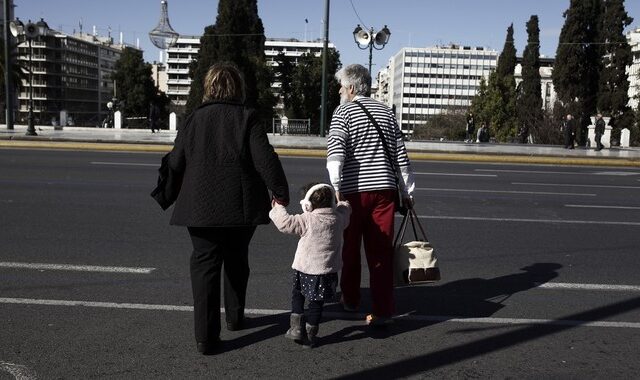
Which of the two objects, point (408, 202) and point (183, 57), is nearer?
point (408, 202)

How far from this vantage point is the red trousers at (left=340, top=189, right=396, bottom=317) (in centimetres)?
450

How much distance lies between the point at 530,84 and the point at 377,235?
5896 centimetres

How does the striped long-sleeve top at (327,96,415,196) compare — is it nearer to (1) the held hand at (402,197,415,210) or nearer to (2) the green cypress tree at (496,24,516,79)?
(1) the held hand at (402,197,415,210)

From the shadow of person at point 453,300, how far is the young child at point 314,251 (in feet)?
0.86

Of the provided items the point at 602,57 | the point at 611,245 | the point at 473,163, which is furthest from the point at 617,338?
the point at 602,57

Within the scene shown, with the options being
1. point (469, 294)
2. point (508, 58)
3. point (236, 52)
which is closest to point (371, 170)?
point (469, 294)

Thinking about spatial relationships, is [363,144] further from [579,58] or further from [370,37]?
[579,58]

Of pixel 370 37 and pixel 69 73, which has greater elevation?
pixel 69 73

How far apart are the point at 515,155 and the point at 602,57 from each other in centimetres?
3055

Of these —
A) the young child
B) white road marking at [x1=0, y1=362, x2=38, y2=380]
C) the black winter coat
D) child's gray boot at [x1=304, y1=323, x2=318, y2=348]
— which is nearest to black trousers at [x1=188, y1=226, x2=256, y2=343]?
the black winter coat

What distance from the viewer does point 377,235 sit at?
14.9ft

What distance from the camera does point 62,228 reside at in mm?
8008

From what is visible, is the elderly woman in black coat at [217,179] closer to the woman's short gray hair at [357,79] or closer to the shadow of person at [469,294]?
the woman's short gray hair at [357,79]

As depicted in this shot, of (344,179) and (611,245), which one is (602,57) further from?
(344,179)
